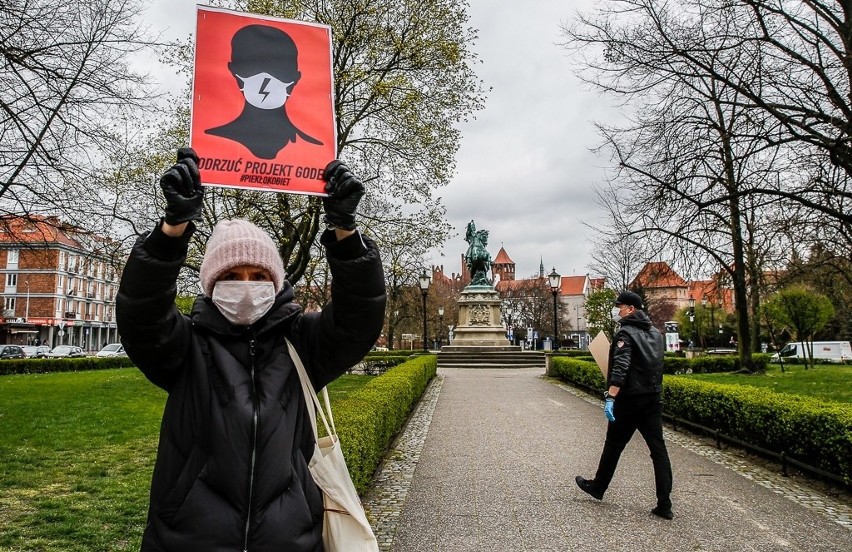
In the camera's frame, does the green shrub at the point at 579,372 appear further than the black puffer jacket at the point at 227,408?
Yes

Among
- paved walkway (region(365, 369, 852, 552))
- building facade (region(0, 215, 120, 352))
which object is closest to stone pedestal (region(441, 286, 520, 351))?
paved walkway (region(365, 369, 852, 552))

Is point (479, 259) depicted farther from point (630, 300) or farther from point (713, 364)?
point (630, 300)

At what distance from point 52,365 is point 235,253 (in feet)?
100

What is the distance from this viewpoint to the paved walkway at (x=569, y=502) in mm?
5098

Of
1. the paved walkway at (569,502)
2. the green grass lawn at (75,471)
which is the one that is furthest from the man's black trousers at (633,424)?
the green grass lawn at (75,471)

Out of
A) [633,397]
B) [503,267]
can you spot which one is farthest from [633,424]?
[503,267]

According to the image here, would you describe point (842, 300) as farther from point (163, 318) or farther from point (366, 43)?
point (163, 318)

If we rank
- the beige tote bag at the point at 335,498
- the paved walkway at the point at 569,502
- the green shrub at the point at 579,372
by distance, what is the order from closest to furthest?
the beige tote bag at the point at 335,498 < the paved walkway at the point at 569,502 < the green shrub at the point at 579,372

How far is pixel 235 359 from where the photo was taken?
214 centimetres

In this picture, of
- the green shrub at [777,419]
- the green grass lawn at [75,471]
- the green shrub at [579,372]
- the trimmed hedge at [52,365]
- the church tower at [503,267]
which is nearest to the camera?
the green grass lawn at [75,471]

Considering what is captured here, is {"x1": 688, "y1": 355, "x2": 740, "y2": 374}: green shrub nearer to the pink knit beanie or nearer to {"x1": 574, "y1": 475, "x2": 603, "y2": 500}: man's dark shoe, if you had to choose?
{"x1": 574, "y1": 475, "x2": 603, "y2": 500}: man's dark shoe

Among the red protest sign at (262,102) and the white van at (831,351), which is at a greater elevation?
the red protest sign at (262,102)

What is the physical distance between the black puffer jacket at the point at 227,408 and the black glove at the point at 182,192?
7 centimetres

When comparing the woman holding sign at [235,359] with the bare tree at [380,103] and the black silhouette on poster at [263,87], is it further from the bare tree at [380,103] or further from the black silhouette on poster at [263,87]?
the bare tree at [380,103]
